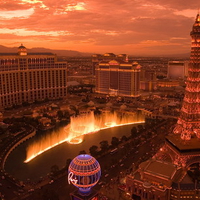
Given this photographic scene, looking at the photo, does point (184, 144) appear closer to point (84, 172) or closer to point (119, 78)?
point (84, 172)

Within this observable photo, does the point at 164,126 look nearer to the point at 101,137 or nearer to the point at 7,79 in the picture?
the point at 101,137

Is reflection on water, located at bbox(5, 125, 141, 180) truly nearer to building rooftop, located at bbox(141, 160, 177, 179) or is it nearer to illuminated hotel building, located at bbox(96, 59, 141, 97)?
building rooftop, located at bbox(141, 160, 177, 179)

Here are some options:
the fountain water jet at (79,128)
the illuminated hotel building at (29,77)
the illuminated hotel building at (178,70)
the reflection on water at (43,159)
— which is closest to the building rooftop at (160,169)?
the reflection on water at (43,159)

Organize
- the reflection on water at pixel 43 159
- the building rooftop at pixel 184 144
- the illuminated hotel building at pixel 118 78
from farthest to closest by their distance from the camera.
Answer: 1. the illuminated hotel building at pixel 118 78
2. the reflection on water at pixel 43 159
3. the building rooftop at pixel 184 144

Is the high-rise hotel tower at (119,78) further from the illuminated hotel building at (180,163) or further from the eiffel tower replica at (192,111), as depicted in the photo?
the eiffel tower replica at (192,111)

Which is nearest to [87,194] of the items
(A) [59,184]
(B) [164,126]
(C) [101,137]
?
(A) [59,184]

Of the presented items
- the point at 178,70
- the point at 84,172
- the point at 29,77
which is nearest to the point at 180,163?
the point at 84,172
